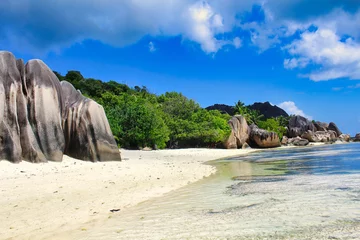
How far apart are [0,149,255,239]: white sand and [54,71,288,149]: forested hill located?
19.7 metres

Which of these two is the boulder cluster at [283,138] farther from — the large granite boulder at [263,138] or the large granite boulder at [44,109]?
the large granite boulder at [44,109]

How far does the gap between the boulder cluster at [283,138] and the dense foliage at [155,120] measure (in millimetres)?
4409

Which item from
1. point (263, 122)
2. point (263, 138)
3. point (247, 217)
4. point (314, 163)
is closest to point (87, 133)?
point (314, 163)

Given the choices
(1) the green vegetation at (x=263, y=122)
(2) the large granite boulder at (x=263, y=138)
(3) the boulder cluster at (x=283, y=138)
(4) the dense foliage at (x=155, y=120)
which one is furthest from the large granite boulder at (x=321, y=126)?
(4) the dense foliage at (x=155, y=120)

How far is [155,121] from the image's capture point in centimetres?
3606

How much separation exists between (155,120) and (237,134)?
2556 cm

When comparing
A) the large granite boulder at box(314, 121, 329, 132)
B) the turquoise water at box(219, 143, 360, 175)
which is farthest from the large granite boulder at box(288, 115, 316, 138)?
the turquoise water at box(219, 143, 360, 175)

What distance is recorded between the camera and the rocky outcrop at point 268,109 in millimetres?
152750

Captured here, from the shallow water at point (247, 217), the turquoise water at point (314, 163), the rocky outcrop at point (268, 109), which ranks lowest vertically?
the shallow water at point (247, 217)

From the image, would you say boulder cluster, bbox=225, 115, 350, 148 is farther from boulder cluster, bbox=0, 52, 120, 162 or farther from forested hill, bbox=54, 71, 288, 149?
boulder cluster, bbox=0, 52, 120, 162

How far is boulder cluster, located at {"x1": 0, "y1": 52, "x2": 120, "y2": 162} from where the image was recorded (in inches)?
593

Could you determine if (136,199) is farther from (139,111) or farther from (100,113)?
(139,111)

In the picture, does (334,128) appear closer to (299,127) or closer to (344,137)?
(344,137)

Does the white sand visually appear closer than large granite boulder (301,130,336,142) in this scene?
Yes
